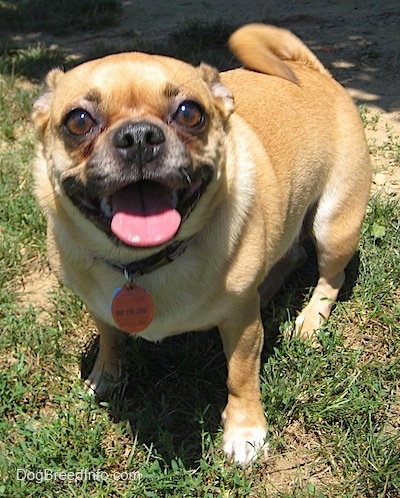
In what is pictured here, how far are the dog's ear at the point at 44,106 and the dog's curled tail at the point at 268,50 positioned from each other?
98 cm

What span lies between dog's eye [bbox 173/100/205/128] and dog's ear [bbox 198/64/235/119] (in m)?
0.24

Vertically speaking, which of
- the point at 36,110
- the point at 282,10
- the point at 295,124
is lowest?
the point at 282,10

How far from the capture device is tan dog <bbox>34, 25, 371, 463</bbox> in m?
2.02

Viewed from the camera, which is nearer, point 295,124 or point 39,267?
point 295,124

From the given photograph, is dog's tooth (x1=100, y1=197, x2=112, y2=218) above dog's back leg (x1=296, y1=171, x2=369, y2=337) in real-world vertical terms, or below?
above

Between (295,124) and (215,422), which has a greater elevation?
(295,124)

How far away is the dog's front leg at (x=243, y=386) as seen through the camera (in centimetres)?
252

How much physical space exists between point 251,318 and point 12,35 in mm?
5426

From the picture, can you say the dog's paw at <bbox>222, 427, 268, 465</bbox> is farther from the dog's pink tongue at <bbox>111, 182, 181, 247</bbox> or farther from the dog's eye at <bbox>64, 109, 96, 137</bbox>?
the dog's eye at <bbox>64, 109, 96, 137</bbox>

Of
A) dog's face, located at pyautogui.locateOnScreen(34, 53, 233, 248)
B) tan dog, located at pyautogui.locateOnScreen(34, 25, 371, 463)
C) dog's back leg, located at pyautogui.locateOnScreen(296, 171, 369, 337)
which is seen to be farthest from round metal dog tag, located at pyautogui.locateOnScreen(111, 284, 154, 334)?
dog's back leg, located at pyautogui.locateOnScreen(296, 171, 369, 337)

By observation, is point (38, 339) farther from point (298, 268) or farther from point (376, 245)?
point (376, 245)

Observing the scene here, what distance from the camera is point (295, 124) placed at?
2844 millimetres

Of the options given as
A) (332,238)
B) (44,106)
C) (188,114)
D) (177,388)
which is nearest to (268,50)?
(332,238)

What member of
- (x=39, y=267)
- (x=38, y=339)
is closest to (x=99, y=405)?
(x=38, y=339)
